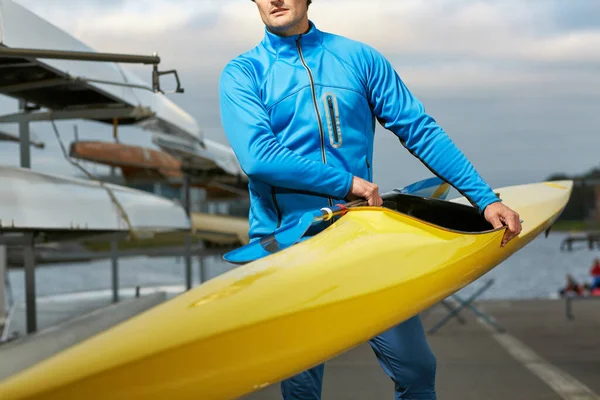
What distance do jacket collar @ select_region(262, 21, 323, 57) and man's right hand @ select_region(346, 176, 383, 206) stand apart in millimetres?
417

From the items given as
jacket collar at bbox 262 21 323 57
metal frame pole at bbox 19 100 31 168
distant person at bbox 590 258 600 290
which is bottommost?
distant person at bbox 590 258 600 290

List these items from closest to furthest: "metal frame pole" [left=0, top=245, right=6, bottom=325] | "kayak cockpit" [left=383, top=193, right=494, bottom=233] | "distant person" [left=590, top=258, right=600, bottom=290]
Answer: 1. "kayak cockpit" [left=383, top=193, right=494, bottom=233]
2. "metal frame pole" [left=0, top=245, right=6, bottom=325]
3. "distant person" [left=590, top=258, right=600, bottom=290]

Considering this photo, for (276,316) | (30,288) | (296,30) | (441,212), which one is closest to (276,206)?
(276,316)

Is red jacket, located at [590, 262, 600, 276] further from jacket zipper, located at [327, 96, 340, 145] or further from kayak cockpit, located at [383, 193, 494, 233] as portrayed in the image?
Result: jacket zipper, located at [327, 96, 340, 145]

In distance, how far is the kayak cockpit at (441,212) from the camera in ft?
9.83

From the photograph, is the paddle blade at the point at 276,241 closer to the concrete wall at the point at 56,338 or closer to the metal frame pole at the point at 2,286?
the concrete wall at the point at 56,338

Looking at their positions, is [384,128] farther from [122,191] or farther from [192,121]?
[192,121]

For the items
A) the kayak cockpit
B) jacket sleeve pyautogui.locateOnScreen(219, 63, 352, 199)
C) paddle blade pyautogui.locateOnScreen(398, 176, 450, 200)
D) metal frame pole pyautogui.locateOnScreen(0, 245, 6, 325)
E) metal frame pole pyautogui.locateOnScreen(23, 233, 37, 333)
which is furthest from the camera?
metal frame pole pyautogui.locateOnScreen(0, 245, 6, 325)

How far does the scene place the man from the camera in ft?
8.45

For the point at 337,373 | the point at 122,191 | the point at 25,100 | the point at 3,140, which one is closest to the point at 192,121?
the point at 122,191

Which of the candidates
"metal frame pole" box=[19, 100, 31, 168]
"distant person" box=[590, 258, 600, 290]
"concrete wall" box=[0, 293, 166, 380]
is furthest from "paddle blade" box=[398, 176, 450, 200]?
"distant person" box=[590, 258, 600, 290]

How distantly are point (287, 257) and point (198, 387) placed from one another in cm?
45

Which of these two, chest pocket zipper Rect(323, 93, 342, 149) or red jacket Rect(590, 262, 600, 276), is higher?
chest pocket zipper Rect(323, 93, 342, 149)

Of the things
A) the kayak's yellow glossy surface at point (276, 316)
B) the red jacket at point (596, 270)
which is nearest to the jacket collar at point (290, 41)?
the kayak's yellow glossy surface at point (276, 316)
